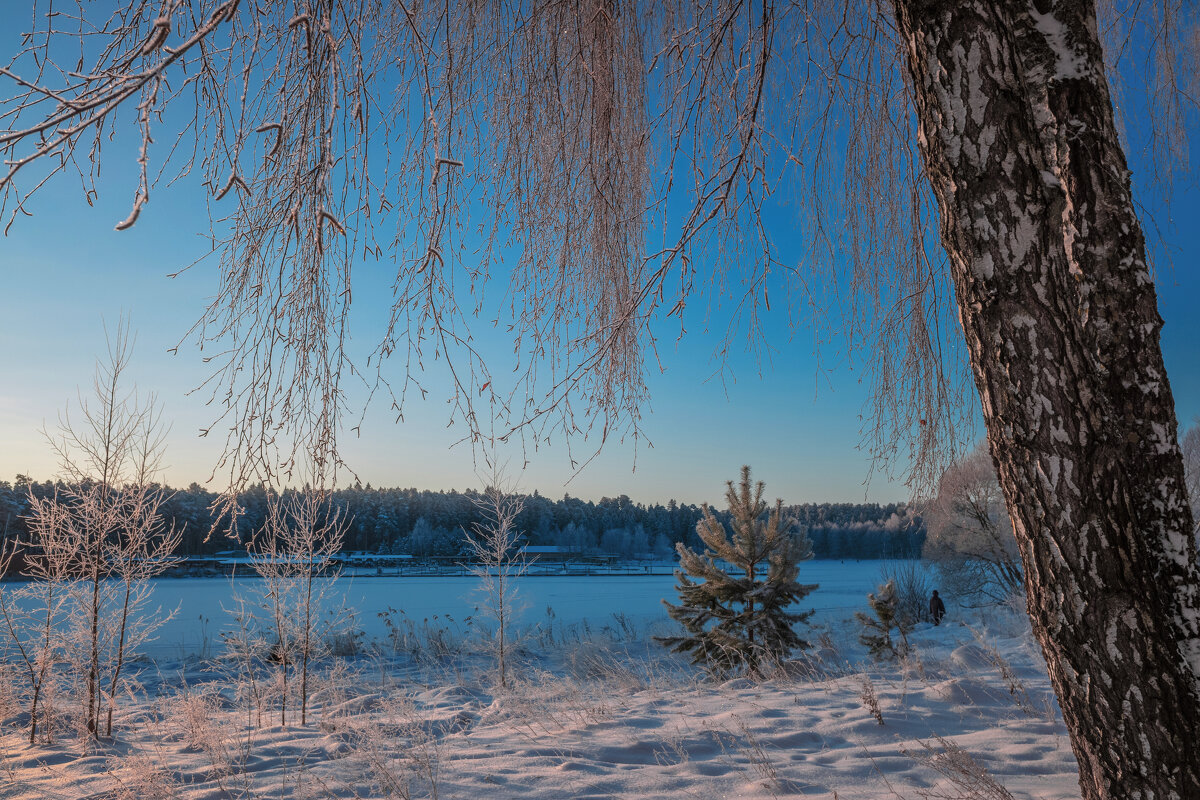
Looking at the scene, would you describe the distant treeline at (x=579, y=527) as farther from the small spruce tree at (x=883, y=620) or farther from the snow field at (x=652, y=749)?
the snow field at (x=652, y=749)

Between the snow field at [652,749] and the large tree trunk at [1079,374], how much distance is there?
1334 mm

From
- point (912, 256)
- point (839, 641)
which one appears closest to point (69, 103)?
point (912, 256)

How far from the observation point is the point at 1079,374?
4.36 feet

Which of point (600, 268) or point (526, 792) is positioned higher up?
point (600, 268)

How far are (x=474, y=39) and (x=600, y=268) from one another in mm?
803

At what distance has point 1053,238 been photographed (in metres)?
1.34

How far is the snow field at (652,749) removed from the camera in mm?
2977

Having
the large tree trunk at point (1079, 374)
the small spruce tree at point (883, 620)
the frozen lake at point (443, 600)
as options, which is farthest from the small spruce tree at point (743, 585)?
the large tree trunk at point (1079, 374)

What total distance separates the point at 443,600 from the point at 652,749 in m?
33.3

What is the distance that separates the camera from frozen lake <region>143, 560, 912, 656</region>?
75.2ft

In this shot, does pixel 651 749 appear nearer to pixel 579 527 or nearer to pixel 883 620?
pixel 883 620

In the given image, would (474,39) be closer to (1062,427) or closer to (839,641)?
(1062,427)

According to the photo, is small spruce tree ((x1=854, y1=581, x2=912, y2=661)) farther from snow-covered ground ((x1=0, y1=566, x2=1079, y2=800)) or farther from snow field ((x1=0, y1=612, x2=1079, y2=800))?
snow field ((x1=0, y1=612, x2=1079, y2=800))

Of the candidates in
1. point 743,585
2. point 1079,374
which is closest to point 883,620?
point 743,585
